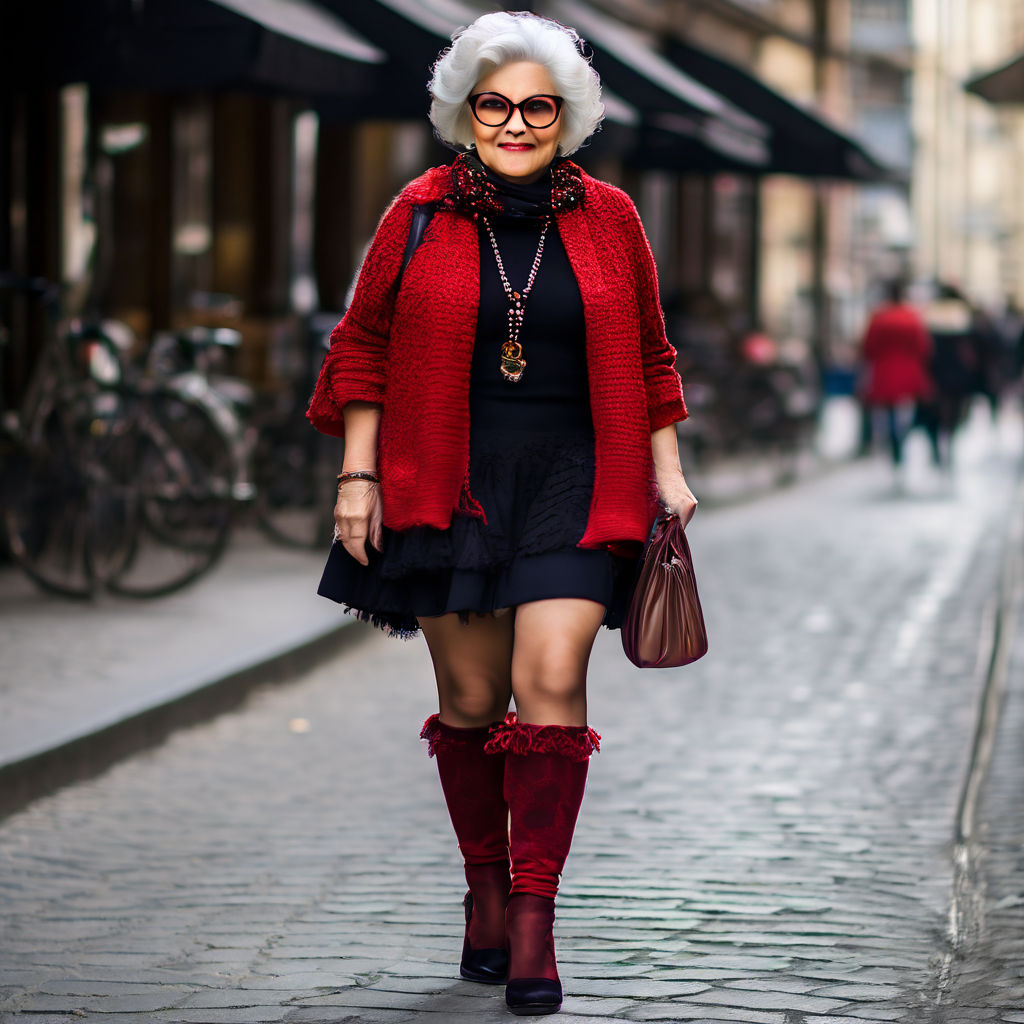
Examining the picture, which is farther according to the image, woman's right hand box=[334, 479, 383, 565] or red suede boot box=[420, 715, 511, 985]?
red suede boot box=[420, 715, 511, 985]

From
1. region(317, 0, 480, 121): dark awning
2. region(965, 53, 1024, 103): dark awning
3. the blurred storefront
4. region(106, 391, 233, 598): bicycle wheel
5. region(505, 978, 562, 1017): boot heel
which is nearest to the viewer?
region(505, 978, 562, 1017): boot heel

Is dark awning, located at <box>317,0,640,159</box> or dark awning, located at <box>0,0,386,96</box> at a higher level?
dark awning, located at <box>317,0,640,159</box>

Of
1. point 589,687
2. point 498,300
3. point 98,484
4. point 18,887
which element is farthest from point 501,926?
point 98,484

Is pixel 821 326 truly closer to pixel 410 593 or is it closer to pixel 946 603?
pixel 946 603

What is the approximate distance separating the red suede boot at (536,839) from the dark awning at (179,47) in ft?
19.5

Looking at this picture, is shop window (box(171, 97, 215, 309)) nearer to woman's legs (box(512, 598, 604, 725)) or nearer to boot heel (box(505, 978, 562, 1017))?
woman's legs (box(512, 598, 604, 725))

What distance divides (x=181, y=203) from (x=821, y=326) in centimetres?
1820

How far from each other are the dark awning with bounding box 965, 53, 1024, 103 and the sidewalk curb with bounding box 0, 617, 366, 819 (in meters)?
4.51

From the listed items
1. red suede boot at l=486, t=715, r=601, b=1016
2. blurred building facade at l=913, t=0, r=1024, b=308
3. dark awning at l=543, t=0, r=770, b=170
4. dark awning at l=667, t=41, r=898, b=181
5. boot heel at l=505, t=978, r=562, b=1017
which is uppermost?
blurred building facade at l=913, t=0, r=1024, b=308

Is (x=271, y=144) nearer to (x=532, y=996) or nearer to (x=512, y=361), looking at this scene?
(x=512, y=361)

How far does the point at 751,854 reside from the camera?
17.5ft

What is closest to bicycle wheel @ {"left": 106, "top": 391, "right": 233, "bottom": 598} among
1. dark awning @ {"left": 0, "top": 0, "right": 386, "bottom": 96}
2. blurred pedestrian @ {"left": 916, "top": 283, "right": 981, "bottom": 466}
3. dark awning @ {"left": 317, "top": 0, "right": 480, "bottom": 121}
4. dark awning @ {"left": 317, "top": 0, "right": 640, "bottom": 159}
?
dark awning @ {"left": 0, "top": 0, "right": 386, "bottom": 96}

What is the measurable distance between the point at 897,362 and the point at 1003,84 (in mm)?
7472

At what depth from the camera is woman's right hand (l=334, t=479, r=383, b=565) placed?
3.96 m
